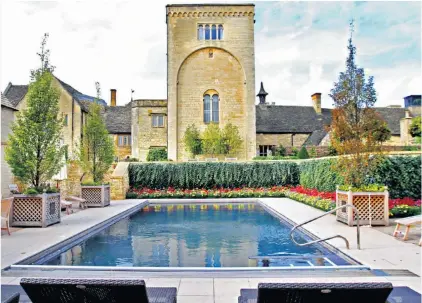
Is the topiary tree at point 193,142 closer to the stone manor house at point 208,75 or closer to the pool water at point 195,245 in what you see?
the stone manor house at point 208,75

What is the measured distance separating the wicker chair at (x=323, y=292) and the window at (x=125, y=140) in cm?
3129

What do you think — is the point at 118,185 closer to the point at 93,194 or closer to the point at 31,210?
the point at 93,194

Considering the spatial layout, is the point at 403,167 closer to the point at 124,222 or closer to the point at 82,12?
the point at 124,222

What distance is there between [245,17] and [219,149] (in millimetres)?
10773

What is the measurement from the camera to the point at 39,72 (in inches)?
414

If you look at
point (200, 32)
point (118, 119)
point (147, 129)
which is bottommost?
point (147, 129)

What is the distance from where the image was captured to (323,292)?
245 centimetres

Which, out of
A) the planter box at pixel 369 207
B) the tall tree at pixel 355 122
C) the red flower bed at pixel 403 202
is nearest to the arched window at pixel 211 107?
the red flower bed at pixel 403 202

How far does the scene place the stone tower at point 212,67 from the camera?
29.1 metres

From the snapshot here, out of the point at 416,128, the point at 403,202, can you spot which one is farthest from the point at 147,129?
the point at 403,202

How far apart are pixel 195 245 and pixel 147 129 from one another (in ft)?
75.6

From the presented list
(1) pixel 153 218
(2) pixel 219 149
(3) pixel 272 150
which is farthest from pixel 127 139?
(1) pixel 153 218

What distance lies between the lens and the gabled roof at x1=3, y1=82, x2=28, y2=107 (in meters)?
27.1

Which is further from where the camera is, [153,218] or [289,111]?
[289,111]
